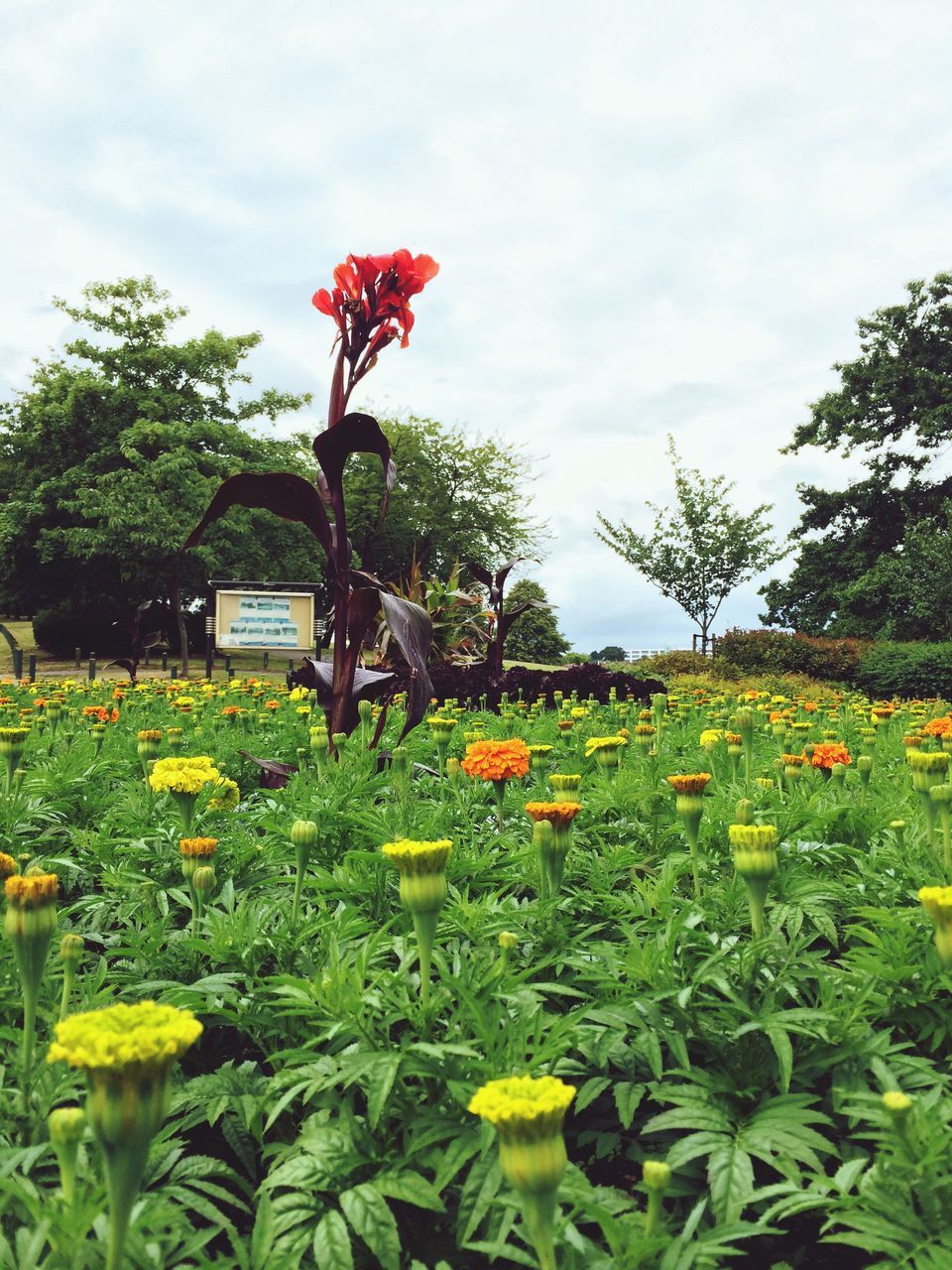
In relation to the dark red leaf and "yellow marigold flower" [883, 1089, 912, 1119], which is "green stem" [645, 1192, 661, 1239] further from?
the dark red leaf

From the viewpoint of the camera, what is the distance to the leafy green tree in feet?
73.6

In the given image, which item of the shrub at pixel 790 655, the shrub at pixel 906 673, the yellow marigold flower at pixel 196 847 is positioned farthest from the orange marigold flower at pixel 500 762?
the shrub at pixel 790 655

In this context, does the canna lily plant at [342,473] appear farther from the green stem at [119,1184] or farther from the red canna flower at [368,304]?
the green stem at [119,1184]

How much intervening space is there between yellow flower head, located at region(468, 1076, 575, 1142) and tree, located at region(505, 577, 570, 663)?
28.7 metres

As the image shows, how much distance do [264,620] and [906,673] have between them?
11.4m

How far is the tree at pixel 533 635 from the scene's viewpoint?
1190 inches

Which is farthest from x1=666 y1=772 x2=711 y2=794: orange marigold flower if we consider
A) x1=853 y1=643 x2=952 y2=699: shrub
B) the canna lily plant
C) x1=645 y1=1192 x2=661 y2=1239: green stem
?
x1=853 y1=643 x2=952 y2=699: shrub

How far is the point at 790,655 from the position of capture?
16.3 metres

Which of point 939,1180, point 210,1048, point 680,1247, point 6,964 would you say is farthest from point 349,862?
point 939,1180

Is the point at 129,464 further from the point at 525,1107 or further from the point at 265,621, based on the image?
the point at 525,1107

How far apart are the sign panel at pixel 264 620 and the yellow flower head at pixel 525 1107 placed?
1313 cm

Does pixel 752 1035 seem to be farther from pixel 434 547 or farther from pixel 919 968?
pixel 434 547

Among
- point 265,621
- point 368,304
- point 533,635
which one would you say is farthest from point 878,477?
point 368,304

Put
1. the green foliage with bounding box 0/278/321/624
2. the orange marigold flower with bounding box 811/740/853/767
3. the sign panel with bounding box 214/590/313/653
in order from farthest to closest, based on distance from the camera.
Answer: the green foliage with bounding box 0/278/321/624 → the sign panel with bounding box 214/590/313/653 → the orange marigold flower with bounding box 811/740/853/767
